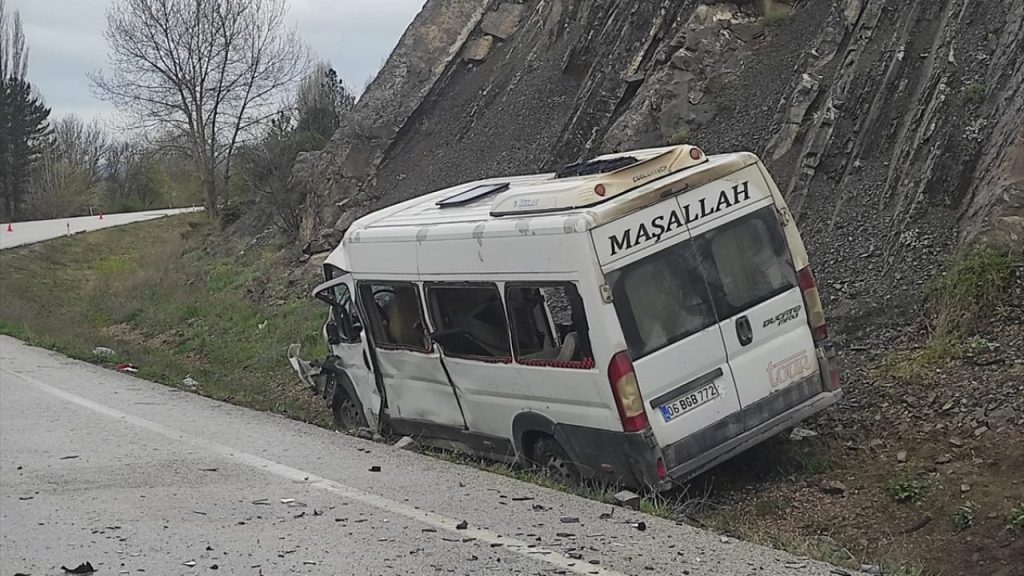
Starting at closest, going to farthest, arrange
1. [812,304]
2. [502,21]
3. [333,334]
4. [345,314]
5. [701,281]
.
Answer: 1. [701,281]
2. [812,304]
3. [345,314]
4. [333,334]
5. [502,21]

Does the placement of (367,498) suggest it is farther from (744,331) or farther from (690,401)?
(744,331)

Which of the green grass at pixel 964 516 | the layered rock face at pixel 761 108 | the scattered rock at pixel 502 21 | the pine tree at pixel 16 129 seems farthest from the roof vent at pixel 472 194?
the pine tree at pixel 16 129

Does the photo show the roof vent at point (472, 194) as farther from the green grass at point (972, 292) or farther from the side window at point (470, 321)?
the green grass at point (972, 292)

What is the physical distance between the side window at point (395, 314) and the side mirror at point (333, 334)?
3.48ft

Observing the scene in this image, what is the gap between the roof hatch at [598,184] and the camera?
7.97 meters

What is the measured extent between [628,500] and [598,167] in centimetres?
294

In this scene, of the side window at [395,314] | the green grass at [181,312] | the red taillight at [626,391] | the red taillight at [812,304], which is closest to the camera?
the red taillight at [626,391]

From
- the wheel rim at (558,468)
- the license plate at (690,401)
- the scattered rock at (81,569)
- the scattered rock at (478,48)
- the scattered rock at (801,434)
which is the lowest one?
the scattered rock at (801,434)

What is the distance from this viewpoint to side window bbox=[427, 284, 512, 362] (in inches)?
345

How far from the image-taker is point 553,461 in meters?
8.76

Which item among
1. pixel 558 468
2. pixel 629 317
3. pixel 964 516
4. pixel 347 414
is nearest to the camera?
pixel 964 516

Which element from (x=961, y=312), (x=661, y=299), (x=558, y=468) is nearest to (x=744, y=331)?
(x=661, y=299)

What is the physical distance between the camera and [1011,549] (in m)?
6.44

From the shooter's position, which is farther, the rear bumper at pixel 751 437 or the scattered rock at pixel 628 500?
the rear bumper at pixel 751 437
